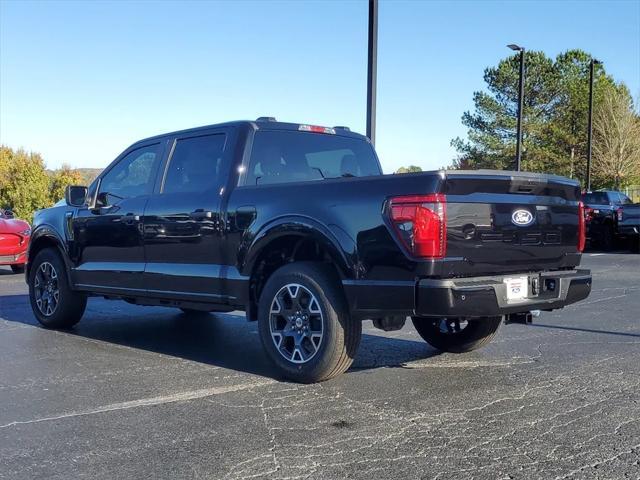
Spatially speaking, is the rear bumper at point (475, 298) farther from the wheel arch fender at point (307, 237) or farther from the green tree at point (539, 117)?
the green tree at point (539, 117)

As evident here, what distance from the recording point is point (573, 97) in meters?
48.8

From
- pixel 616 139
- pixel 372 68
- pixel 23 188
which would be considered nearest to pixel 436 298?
pixel 372 68

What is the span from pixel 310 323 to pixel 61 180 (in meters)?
40.5

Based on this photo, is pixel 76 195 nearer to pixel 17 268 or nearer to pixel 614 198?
pixel 17 268

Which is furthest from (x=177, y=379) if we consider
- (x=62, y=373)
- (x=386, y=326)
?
(x=386, y=326)

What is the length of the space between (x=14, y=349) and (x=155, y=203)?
186cm

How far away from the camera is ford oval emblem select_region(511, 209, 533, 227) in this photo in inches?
192

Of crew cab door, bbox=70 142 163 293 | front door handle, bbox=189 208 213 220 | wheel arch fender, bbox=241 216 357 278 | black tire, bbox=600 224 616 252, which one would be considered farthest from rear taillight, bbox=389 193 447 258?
black tire, bbox=600 224 616 252

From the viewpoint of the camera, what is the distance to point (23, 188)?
121ft

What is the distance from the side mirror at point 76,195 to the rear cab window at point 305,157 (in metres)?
2.28

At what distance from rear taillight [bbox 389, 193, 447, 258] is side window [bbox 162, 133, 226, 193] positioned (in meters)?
1.95

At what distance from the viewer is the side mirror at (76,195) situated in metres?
7.16

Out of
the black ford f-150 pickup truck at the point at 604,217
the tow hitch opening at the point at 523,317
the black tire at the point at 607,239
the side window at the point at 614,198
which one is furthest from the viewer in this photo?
the side window at the point at 614,198

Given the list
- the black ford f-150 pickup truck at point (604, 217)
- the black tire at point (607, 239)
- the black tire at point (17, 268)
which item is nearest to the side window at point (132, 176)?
the black tire at point (17, 268)
